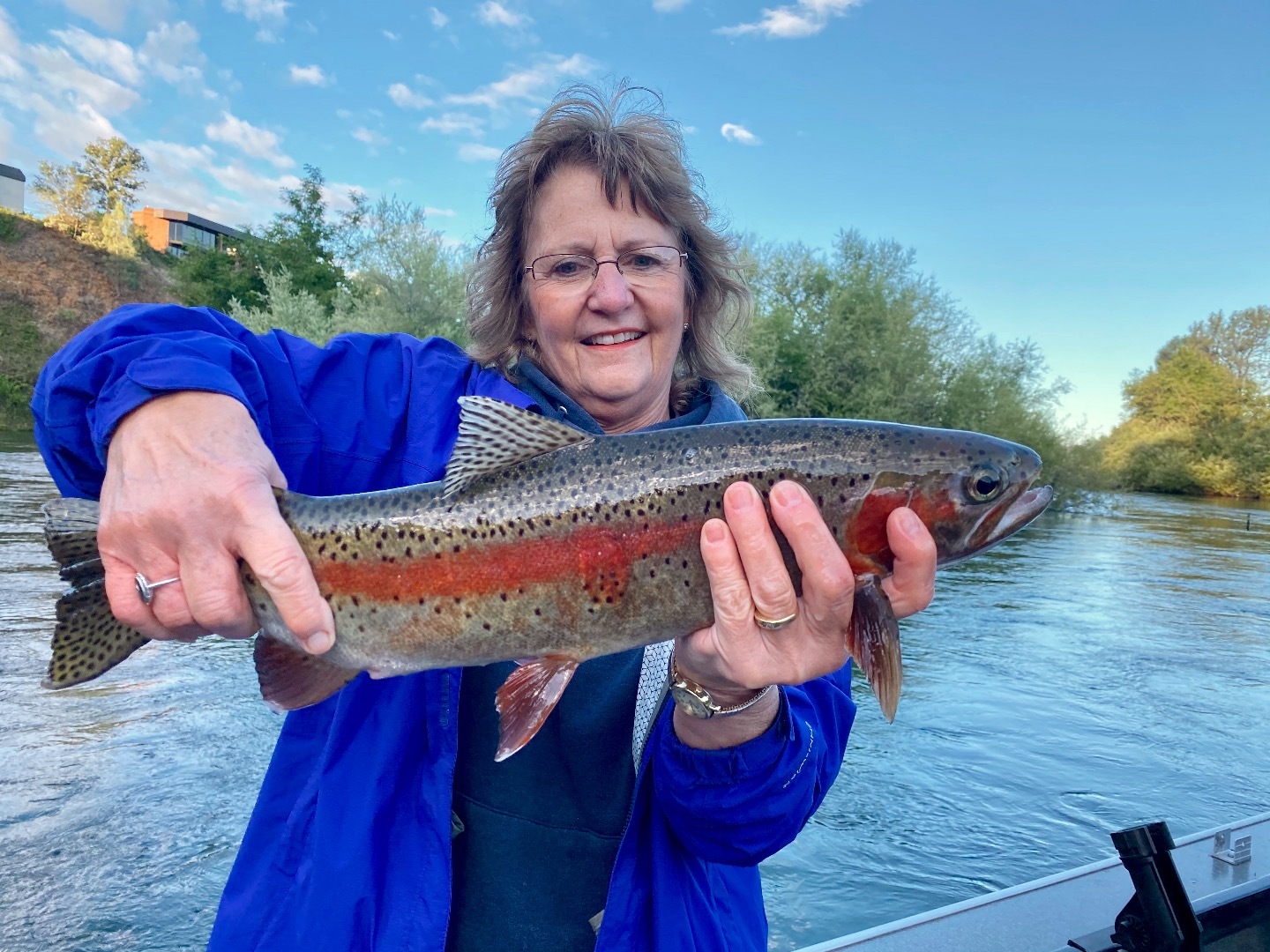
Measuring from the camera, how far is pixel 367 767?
7.61 ft

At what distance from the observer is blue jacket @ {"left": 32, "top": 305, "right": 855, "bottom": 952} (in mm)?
2160

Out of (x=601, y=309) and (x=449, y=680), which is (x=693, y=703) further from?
(x=601, y=309)

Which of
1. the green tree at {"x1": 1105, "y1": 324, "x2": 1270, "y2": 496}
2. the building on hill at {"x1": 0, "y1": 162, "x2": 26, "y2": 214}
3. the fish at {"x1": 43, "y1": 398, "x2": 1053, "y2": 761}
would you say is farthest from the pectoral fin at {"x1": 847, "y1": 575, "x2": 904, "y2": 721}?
the building on hill at {"x1": 0, "y1": 162, "x2": 26, "y2": 214}

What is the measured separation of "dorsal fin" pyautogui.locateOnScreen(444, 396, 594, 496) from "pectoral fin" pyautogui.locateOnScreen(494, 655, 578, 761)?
561mm

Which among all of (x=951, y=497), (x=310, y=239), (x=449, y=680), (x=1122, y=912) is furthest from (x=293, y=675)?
(x=310, y=239)

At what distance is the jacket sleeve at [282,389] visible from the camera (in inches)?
81.0

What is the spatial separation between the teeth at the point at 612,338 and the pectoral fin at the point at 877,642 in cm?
133

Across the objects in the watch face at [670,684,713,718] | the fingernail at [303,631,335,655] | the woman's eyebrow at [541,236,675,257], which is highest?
the woman's eyebrow at [541,236,675,257]

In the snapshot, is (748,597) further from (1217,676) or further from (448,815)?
(1217,676)

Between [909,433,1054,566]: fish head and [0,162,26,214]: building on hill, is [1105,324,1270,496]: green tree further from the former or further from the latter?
[0,162,26,214]: building on hill

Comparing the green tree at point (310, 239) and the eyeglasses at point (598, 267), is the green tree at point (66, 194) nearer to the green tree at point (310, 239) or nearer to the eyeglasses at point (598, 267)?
the green tree at point (310, 239)

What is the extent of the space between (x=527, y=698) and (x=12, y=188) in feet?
296

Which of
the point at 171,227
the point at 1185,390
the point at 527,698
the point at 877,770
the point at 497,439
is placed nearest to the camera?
the point at 527,698

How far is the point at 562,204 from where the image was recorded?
320 centimetres
